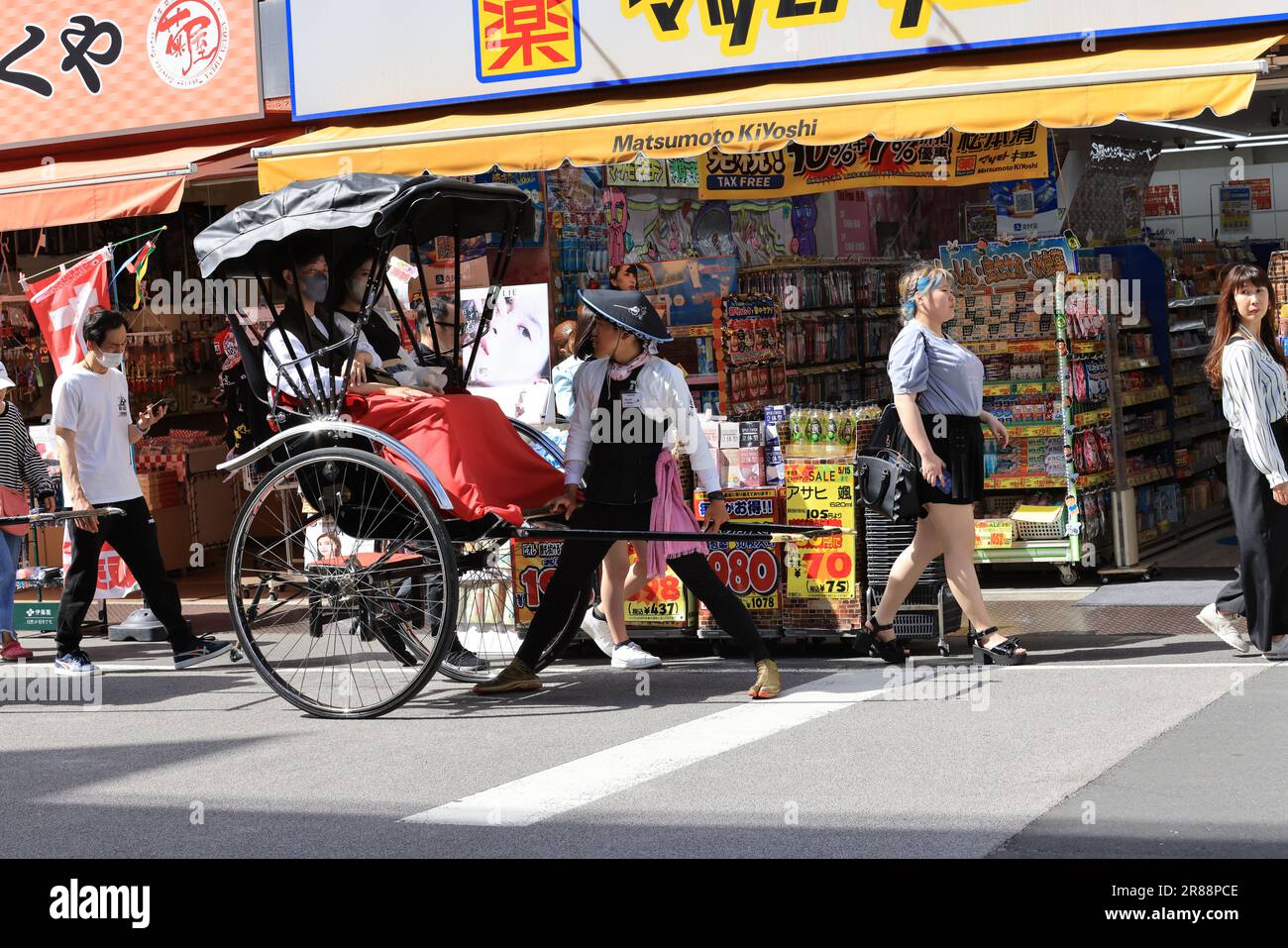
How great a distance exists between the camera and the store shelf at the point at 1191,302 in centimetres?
1254

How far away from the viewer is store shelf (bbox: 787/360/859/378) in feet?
39.3

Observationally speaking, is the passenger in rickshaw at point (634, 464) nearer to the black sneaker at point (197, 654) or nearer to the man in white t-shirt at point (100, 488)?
the black sneaker at point (197, 654)

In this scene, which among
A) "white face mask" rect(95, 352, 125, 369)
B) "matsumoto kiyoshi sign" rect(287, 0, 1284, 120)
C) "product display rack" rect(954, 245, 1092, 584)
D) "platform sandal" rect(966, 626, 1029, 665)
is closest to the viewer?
"platform sandal" rect(966, 626, 1029, 665)

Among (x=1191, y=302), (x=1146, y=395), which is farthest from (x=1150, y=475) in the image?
(x=1191, y=302)

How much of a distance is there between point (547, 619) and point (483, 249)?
178 inches

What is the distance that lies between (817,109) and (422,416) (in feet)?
12.9

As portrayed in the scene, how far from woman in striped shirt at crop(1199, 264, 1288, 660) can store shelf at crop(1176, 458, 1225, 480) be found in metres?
4.61

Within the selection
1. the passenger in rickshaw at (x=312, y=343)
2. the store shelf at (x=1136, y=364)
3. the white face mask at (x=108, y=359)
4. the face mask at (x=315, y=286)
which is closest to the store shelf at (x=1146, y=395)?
the store shelf at (x=1136, y=364)

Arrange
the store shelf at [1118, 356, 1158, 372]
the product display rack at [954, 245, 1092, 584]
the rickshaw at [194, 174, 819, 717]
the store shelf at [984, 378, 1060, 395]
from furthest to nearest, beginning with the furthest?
the store shelf at [1118, 356, 1158, 372]
the store shelf at [984, 378, 1060, 395]
the product display rack at [954, 245, 1092, 584]
the rickshaw at [194, 174, 819, 717]

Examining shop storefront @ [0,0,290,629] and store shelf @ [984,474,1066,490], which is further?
shop storefront @ [0,0,290,629]

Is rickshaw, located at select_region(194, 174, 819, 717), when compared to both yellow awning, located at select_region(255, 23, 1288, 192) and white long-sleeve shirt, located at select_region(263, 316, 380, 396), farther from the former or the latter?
yellow awning, located at select_region(255, 23, 1288, 192)

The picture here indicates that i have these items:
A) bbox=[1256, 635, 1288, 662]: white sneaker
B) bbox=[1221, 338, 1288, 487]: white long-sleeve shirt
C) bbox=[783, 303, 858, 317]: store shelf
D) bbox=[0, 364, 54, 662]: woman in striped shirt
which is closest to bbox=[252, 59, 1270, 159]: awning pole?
bbox=[783, 303, 858, 317]: store shelf

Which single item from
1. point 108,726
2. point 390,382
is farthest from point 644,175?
point 108,726

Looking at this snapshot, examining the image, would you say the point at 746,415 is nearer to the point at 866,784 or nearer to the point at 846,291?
the point at 846,291
